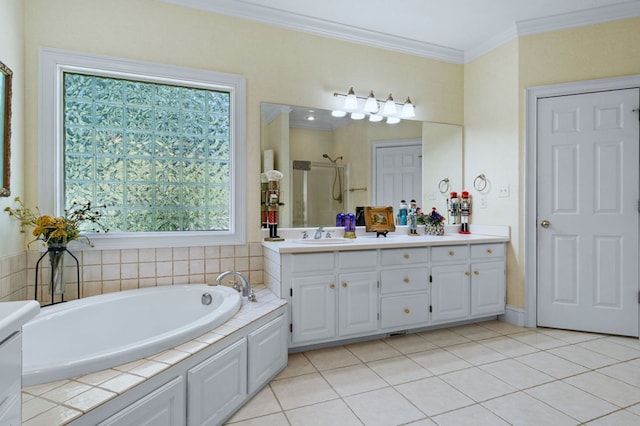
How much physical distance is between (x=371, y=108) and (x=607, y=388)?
2.61m

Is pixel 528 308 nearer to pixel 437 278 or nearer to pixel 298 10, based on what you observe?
pixel 437 278

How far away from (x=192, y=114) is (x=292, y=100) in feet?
2.71

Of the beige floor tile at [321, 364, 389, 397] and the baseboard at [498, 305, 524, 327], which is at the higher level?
the baseboard at [498, 305, 524, 327]

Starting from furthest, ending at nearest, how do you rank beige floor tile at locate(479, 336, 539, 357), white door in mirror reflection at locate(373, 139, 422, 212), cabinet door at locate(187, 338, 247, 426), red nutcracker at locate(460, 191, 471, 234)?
red nutcracker at locate(460, 191, 471, 234), white door in mirror reflection at locate(373, 139, 422, 212), beige floor tile at locate(479, 336, 539, 357), cabinet door at locate(187, 338, 247, 426)

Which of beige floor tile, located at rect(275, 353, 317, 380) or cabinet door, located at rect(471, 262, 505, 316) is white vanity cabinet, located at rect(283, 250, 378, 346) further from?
cabinet door, located at rect(471, 262, 505, 316)

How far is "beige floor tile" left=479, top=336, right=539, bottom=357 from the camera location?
2561mm

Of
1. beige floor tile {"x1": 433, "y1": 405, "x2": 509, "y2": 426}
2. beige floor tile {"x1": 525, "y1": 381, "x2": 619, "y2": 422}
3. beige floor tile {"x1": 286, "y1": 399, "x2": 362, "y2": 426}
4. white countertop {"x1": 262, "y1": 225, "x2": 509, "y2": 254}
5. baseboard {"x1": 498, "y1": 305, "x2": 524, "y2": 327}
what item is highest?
white countertop {"x1": 262, "y1": 225, "x2": 509, "y2": 254}

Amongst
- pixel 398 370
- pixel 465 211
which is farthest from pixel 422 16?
pixel 398 370

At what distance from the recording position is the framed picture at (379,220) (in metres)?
3.19

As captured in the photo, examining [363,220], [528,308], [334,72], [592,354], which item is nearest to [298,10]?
[334,72]

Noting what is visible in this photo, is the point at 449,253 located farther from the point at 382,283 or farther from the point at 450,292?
the point at 382,283

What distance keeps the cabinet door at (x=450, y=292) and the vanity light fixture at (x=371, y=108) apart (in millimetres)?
1490

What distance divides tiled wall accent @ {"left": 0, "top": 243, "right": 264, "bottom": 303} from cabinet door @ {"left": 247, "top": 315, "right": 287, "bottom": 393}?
683 millimetres

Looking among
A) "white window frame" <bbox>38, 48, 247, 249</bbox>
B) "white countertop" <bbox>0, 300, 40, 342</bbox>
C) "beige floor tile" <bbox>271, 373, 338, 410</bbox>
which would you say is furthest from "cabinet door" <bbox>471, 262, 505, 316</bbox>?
"white countertop" <bbox>0, 300, 40, 342</bbox>
